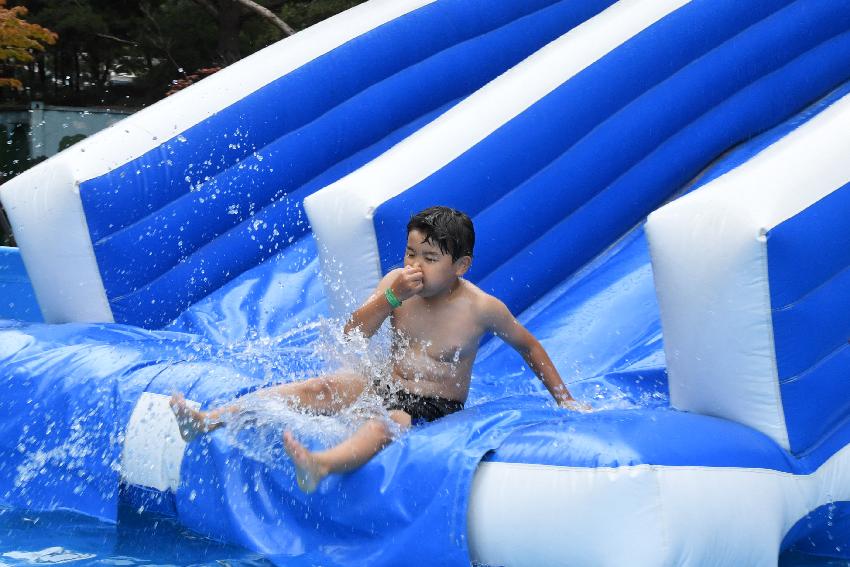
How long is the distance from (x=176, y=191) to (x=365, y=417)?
4.39 ft

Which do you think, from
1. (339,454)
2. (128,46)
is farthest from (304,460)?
(128,46)

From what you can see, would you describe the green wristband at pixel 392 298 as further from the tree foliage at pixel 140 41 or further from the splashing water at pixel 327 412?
the tree foliage at pixel 140 41

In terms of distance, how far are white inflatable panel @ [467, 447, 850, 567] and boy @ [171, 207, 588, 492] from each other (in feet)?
0.99

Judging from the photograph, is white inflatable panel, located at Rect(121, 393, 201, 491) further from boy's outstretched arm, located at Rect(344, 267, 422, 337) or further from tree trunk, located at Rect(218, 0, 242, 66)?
tree trunk, located at Rect(218, 0, 242, 66)

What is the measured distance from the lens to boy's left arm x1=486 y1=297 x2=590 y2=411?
2.50 metres

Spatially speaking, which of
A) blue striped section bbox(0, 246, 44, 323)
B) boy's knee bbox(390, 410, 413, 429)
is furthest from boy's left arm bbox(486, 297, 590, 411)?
blue striped section bbox(0, 246, 44, 323)

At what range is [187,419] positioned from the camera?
2406mm

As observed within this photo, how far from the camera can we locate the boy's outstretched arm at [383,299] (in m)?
2.38

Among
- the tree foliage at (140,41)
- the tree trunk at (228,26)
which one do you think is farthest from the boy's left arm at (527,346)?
the tree trunk at (228,26)

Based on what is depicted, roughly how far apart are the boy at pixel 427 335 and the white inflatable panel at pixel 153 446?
19 centimetres

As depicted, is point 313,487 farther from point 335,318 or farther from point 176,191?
point 176,191

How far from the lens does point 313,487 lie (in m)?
2.26

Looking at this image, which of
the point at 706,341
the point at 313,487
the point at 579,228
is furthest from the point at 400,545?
the point at 579,228

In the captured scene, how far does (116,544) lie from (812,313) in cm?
147
